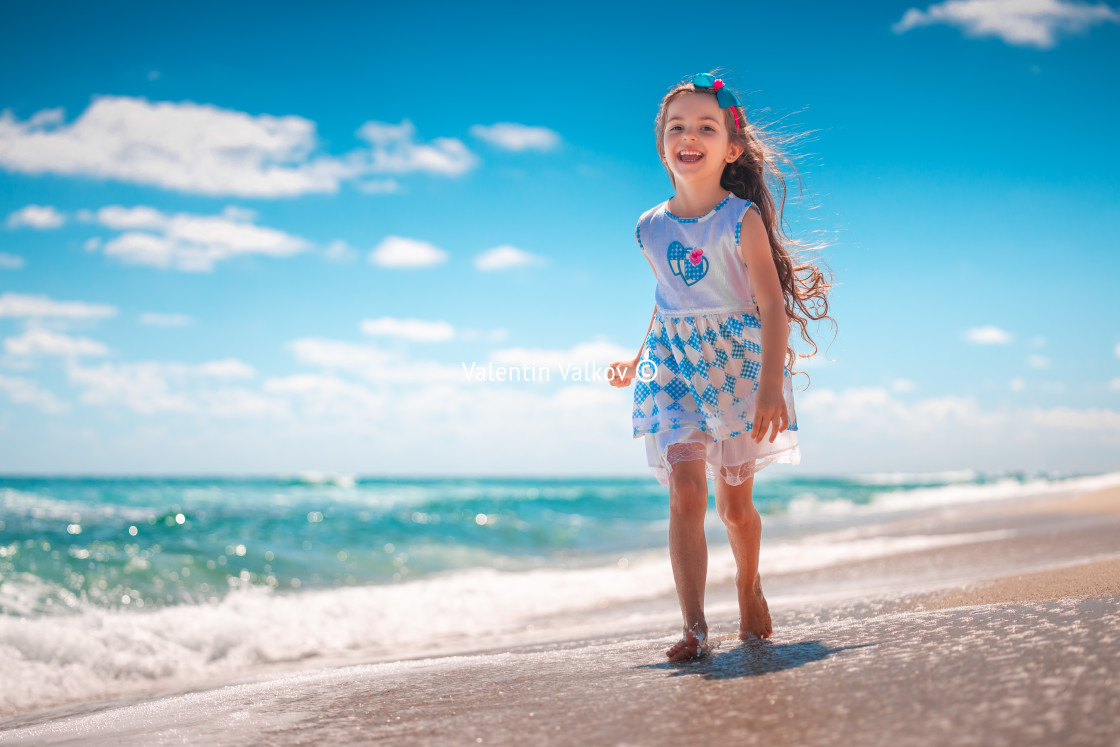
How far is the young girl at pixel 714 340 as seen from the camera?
2.39 m

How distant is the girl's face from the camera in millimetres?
2684

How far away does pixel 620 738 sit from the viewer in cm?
144

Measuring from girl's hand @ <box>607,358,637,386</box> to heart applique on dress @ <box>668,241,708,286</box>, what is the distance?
429 millimetres

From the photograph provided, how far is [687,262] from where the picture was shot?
2.65 meters

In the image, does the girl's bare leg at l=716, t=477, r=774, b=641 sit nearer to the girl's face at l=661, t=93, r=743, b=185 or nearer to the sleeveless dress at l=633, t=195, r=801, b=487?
the sleeveless dress at l=633, t=195, r=801, b=487

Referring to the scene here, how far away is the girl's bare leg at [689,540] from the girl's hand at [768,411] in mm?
222

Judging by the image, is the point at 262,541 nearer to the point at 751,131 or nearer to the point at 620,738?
the point at 751,131

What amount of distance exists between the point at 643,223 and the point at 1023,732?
6.57 ft

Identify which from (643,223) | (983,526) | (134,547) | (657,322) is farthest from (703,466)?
(983,526)

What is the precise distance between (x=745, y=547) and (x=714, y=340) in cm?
68

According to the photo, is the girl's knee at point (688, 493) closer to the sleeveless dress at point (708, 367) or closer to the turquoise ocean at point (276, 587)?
the sleeveless dress at point (708, 367)

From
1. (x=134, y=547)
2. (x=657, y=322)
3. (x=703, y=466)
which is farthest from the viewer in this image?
(x=134, y=547)

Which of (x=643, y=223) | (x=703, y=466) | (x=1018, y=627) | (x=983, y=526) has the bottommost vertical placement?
(x=983, y=526)

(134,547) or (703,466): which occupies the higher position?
(703,466)
